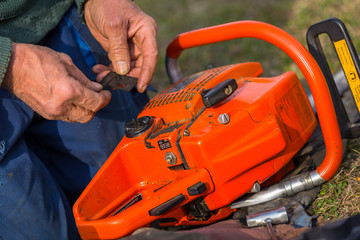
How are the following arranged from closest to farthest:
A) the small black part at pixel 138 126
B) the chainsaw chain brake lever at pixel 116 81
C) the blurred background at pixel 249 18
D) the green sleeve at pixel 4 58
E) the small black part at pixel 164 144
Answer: the green sleeve at pixel 4 58, the small black part at pixel 164 144, the small black part at pixel 138 126, the chainsaw chain brake lever at pixel 116 81, the blurred background at pixel 249 18

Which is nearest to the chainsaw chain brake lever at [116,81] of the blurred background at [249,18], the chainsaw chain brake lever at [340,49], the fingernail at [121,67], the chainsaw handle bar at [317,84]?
the fingernail at [121,67]

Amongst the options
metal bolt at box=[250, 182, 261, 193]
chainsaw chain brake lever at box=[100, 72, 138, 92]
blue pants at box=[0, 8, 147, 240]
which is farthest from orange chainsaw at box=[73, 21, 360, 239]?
blue pants at box=[0, 8, 147, 240]

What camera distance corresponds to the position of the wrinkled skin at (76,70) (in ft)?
5.50

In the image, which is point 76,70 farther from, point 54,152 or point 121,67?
point 54,152

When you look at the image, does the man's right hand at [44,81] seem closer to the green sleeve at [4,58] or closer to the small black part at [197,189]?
the green sleeve at [4,58]

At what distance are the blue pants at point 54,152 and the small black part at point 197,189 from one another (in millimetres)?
687

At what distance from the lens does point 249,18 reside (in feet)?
15.6

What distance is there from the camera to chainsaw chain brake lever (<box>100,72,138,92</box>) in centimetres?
199

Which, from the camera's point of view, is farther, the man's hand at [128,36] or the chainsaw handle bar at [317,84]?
the man's hand at [128,36]

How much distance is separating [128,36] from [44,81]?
591 mm

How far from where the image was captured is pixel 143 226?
1736 mm

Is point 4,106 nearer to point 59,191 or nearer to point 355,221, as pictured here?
point 59,191

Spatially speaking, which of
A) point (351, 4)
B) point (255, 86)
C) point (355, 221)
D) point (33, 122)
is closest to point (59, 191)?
point (33, 122)

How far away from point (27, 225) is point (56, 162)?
0.46 meters
